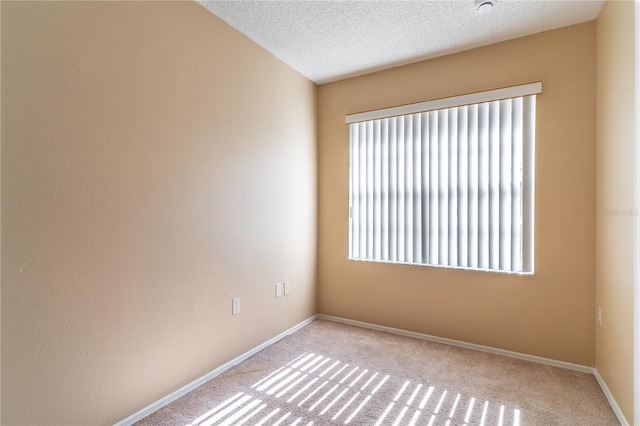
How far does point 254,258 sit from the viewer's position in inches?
101

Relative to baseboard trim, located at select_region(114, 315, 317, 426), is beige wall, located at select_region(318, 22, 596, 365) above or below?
above

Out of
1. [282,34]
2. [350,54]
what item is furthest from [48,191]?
[350,54]

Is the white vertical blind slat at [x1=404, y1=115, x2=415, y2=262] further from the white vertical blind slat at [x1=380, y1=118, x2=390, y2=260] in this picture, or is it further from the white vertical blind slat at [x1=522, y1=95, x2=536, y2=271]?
the white vertical blind slat at [x1=522, y1=95, x2=536, y2=271]

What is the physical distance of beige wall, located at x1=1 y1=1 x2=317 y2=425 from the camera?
4.36 ft

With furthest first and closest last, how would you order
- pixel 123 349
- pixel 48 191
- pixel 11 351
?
pixel 123 349
pixel 48 191
pixel 11 351

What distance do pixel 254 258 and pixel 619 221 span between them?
2.43 metres

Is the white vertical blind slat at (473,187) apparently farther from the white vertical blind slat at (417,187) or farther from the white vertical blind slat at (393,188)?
the white vertical blind slat at (393,188)

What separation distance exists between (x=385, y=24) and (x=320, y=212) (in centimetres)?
189

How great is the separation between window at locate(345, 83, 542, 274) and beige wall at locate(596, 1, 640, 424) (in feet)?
1.40

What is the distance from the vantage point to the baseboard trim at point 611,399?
1679 millimetres

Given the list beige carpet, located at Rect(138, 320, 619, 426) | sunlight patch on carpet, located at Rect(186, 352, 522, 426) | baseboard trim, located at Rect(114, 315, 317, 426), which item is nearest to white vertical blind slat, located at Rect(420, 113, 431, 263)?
beige carpet, located at Rect(138, 320, 619, 426)

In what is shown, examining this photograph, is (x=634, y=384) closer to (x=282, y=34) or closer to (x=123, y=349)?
(x=123, y=349)

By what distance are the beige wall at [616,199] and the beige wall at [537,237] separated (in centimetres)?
10

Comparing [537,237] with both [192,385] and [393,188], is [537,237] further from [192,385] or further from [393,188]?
[192,385]
